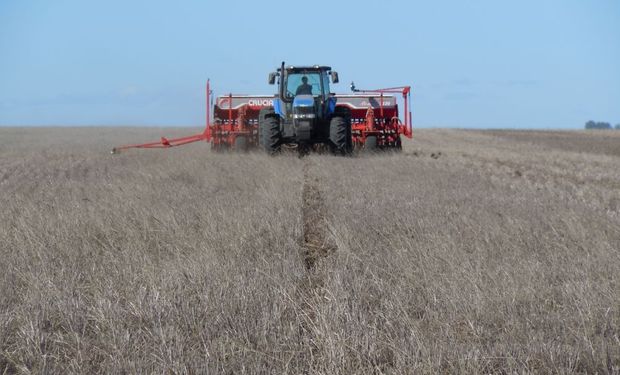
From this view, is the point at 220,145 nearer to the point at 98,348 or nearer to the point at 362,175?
the point at 362,175

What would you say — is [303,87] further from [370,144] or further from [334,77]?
[370,144]

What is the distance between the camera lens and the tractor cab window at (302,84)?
60.6 ft

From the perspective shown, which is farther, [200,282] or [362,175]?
[362,175]

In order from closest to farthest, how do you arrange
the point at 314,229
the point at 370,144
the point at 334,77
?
1. the point at 314,229
2. the point at 334,77
3. the point at 370,144

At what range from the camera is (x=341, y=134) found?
17641mm

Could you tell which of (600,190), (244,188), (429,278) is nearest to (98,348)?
(429,278)

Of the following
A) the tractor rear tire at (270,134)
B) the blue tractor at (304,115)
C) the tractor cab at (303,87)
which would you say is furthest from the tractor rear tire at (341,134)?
the tractor rear tire at (270,134)

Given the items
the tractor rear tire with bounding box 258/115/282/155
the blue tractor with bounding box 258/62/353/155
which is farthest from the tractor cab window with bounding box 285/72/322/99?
the tractor rear tire with bounding box 258/115/282/155

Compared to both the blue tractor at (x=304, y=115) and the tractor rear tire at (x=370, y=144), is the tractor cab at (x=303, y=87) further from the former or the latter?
the tractor rear tire at (x=370, y=144)

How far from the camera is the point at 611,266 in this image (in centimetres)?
510

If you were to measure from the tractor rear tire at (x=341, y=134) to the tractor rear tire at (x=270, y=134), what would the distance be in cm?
128

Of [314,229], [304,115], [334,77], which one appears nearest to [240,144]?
[304,115]

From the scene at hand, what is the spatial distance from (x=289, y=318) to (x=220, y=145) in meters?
16.1

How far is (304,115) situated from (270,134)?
964 mm
